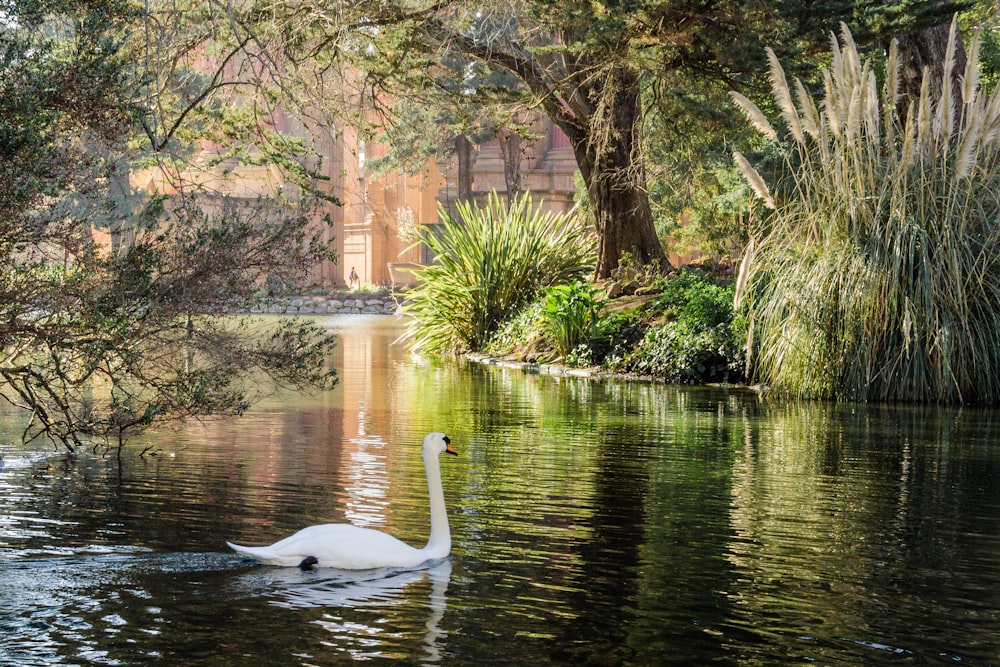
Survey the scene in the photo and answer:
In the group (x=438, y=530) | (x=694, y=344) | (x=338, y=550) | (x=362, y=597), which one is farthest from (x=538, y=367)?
(x=362, y=597)

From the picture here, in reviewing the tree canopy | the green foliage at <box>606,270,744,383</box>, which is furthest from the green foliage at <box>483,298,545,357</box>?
the tree canopy

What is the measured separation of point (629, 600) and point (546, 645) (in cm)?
76

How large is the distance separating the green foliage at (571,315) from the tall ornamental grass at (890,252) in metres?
5.44

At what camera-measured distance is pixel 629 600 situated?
17.8ft

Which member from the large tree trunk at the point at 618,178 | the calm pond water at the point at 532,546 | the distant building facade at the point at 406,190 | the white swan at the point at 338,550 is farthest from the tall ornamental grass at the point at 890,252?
the distant building facade at the point at 406,190

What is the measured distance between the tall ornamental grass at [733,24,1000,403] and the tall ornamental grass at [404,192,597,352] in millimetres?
8380

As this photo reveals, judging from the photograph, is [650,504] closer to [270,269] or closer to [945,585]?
[945,585]

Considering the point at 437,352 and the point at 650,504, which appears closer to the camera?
the point at 650,504

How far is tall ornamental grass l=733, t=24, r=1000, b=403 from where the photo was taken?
13.1m

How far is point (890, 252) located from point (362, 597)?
9.11 m

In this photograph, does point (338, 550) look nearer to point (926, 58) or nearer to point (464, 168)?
point (926, 58)

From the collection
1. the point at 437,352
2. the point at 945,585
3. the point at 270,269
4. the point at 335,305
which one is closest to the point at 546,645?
the point at 945,585

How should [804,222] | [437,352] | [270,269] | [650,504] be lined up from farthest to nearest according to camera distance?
[437,352]
[804,222]
[270,269]
[650,504]

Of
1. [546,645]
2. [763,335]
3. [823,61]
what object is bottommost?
[546,645]
